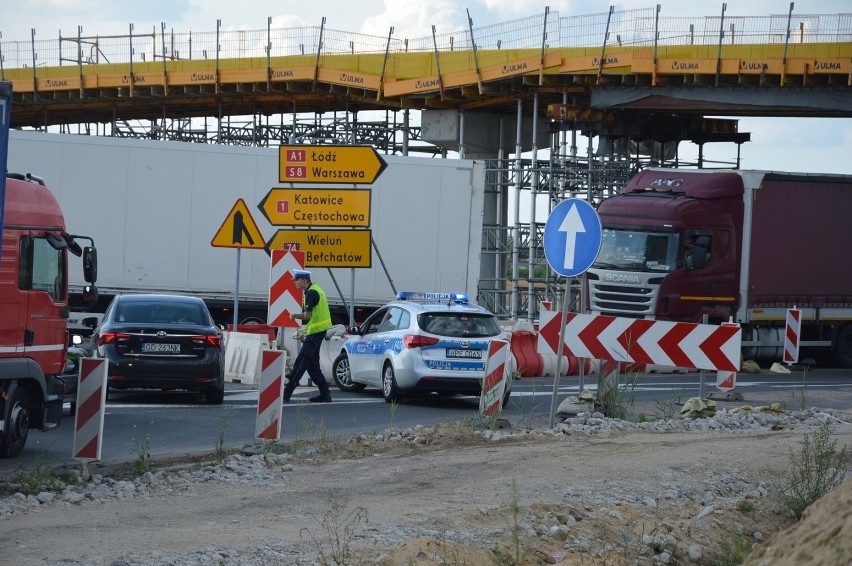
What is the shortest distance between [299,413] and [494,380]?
2.86m

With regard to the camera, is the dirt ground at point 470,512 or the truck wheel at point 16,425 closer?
the dirt ground at point 470,512

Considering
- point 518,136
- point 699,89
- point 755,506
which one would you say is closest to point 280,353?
point 755,506

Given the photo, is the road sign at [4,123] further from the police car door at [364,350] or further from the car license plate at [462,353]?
the police car door at [364,350]

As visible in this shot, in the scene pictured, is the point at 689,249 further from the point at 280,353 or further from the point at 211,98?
the point at 211,98

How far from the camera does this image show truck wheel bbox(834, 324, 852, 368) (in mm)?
31000

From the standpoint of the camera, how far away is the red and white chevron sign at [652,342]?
16.2 meters

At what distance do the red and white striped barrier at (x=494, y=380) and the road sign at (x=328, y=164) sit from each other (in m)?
8.55

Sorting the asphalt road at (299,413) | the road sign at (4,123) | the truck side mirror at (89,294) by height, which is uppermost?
the road sign at (4,123)

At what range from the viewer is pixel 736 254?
2839cm

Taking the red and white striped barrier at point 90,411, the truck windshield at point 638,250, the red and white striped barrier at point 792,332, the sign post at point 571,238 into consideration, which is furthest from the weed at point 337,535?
the red and white striped barrier at point 792,332

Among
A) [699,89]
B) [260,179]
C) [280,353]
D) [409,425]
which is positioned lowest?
[409,425]

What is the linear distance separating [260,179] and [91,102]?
2090 cm

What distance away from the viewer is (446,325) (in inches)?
738

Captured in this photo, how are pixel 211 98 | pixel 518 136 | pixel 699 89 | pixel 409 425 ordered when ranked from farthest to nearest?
pixel 211 98, pixel 518 136, pixel 699 89, pixel 409 425
